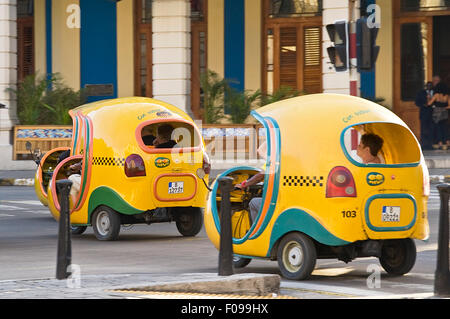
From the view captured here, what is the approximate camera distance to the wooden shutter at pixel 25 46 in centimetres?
3431

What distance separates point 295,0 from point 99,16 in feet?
19.3

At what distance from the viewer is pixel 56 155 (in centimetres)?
1880

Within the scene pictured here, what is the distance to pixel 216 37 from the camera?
32.3 metres

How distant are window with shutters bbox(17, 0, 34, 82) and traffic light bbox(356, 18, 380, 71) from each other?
17168 millimetres

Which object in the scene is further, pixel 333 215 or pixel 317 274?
pixel 317 274

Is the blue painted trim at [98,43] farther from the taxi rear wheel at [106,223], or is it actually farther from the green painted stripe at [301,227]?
the green painted stripe at [301,227]

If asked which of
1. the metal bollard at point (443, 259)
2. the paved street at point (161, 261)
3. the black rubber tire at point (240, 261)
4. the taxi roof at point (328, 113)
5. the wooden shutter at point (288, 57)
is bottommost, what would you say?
the paved street at point (161, 261)

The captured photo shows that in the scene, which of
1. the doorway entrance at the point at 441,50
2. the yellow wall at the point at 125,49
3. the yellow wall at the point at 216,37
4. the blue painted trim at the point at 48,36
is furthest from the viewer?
the blue painted trim at the point at 48,36

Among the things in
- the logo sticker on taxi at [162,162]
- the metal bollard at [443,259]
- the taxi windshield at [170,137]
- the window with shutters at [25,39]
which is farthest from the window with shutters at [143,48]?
the metal bollard at [443,259]

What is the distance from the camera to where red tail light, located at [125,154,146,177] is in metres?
14.7

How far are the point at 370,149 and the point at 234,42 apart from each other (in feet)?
70.5

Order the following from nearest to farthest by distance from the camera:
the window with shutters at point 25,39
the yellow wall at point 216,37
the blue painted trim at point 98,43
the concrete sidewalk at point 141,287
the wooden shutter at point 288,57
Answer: the concrete sidewalk at point 141,287
the wooden shutter at point 288,57
the yellow wall at point 216,37
the blue painted trim at point 98,43
the window with shutters at point 25,39

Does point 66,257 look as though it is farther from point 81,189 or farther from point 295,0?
point 295,0
